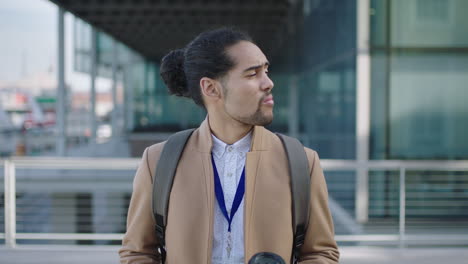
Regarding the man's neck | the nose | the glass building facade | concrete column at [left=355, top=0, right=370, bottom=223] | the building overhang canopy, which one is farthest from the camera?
the building overhang canopy

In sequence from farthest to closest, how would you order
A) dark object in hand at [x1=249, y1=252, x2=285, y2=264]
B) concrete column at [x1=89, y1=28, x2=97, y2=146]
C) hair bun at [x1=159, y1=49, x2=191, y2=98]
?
concrete column at [x1=89, y1=28, x2=97, y2=146]
hair bun at [x1=159, y1=49, x2=191, y2=98]
dark object in hand at [x1=249, y1=252, x2=285, y2=264]

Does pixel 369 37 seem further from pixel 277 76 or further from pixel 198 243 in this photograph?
pixel 277 76

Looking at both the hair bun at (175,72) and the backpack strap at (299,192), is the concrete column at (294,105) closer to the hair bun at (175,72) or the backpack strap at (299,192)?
the hair bun at (175,72)

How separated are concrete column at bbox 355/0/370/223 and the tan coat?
5.88 metres

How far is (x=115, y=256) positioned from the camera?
15.4 feet

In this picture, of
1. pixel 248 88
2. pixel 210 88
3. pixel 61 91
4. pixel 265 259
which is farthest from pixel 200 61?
pixel 61 91

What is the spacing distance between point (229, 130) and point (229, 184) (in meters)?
0.20

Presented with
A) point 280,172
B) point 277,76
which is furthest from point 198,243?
point 277,76

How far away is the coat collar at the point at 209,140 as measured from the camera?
1.81 m

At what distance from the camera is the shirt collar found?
72.7 inches

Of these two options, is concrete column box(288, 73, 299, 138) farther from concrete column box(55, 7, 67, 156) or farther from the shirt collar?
the shirt collar

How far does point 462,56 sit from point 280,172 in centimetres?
646

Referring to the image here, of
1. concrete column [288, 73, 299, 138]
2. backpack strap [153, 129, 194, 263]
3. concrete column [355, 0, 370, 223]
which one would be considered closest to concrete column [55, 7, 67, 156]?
concrete column [288, 73, 299, 138]

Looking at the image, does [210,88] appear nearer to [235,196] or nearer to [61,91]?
[235,196]
